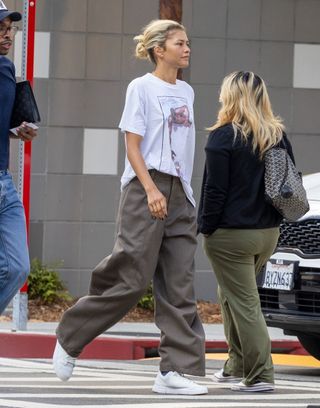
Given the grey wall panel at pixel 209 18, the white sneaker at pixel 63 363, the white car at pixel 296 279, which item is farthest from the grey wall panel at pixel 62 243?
the white sneaker at pixel 63 363

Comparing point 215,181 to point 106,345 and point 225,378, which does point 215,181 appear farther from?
point 106,345

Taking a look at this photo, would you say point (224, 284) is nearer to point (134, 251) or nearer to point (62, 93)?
point (134, 251)

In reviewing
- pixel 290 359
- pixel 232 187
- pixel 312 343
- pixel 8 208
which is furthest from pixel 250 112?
pixel 290 359

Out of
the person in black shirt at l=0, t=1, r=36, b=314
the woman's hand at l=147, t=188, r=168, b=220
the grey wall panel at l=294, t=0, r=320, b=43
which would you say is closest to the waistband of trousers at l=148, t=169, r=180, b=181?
the woman's hand at l=147, t=188, r=168, b=220

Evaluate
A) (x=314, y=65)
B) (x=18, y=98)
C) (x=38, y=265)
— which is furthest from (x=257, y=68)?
(x=18, y=98)

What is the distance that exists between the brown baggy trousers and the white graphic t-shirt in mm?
73

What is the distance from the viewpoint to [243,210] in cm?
756

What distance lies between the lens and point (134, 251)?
24.1 ft

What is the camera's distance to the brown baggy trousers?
737 centimetres

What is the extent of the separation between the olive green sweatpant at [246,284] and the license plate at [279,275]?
3.29ft

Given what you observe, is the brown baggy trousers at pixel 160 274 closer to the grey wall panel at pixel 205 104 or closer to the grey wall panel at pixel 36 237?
the grey wall panel at pixel 36 237

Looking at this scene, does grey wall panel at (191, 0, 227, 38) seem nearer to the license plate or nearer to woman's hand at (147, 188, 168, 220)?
the license plate

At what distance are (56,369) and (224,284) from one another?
1051 millimetres

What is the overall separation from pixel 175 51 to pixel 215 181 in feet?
2.47
